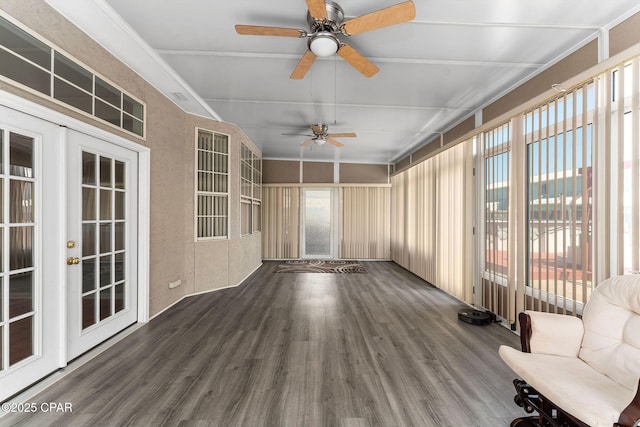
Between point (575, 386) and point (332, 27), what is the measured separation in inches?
100

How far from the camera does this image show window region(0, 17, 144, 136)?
1752mm

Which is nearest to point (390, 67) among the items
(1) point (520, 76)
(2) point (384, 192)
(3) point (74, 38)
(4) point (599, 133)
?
(1) point (520, 76)

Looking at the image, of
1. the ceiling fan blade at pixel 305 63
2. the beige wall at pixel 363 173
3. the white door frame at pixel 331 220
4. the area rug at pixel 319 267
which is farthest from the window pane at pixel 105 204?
the beige wall at pixel 363 173

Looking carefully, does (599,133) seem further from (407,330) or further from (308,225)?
(308,225)

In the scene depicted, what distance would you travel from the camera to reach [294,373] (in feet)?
7.12

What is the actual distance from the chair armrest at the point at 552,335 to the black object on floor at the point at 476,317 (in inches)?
60.6

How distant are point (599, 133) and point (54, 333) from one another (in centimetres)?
435

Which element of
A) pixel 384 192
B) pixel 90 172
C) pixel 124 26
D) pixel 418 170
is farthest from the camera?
pixel 384 192

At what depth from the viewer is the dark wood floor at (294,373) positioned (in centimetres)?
172

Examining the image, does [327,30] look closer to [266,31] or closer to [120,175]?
[266,31]

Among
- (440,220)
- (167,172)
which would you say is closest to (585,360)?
(440,220)

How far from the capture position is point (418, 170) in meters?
5.62

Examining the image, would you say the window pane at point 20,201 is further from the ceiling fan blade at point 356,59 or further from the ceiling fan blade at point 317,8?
the ceiling fan blade at point 356,59

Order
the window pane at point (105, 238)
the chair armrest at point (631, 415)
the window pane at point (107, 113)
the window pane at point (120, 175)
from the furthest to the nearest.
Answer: the window pane at point (120, 175)
the window pane at point (105, 238)
the window pane at point (107, 113)
the chair armrest at point (631, 415)
